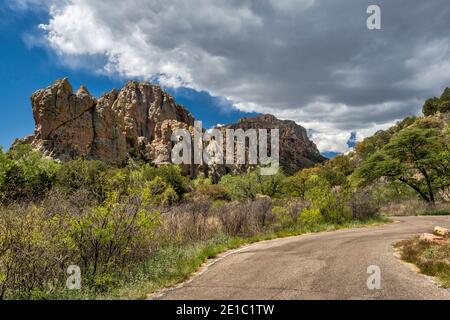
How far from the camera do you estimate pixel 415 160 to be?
115 ft

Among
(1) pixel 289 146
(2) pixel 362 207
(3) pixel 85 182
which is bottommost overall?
(2) pixel 362 207

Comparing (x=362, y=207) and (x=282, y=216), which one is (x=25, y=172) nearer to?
(x=282, y=216)

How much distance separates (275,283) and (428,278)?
3.29 m

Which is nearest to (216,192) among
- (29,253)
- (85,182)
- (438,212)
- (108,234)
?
(438,212)

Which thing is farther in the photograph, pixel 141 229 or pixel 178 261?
pixel 178 261

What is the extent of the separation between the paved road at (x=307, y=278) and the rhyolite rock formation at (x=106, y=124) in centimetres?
7698

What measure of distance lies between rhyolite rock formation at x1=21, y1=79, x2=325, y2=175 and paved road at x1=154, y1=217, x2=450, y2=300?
253 ft

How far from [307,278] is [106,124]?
93.0 meters

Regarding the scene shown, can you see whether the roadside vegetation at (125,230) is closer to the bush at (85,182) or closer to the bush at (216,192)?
the bush at (85,182)

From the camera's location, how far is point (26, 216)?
24.1 ft

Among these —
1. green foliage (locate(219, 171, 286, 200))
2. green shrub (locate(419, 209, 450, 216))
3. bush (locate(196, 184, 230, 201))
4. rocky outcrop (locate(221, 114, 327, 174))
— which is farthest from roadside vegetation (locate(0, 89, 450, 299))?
rocky outcrop (locate(221, 114, 327, 174))

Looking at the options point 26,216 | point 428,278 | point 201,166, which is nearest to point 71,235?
point 26,216

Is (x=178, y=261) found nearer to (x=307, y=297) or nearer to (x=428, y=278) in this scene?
(x=307, y=297)
